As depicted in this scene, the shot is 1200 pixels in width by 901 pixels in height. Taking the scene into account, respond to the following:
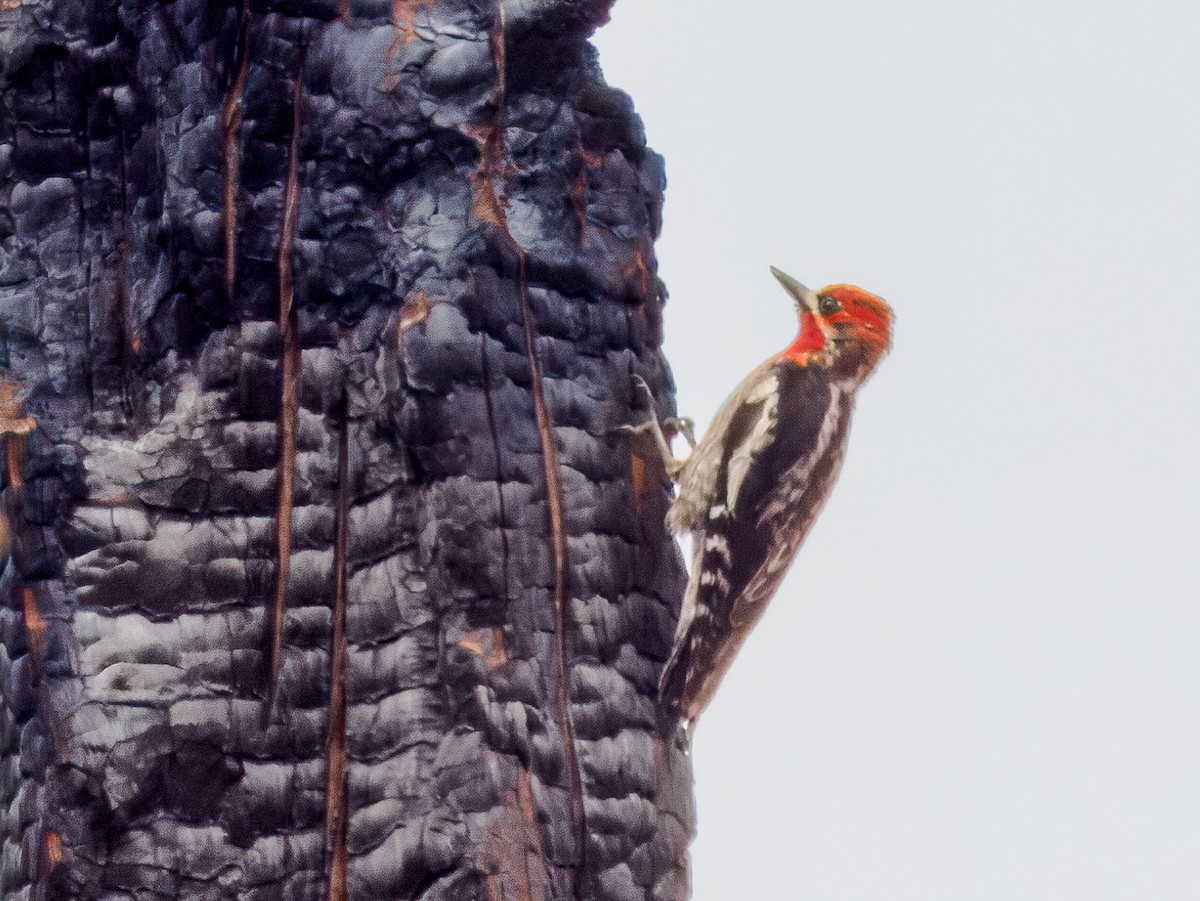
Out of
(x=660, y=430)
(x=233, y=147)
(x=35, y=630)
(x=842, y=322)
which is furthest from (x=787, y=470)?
(x=35, y=630)

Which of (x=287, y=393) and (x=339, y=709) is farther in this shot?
(x=287, y=393)

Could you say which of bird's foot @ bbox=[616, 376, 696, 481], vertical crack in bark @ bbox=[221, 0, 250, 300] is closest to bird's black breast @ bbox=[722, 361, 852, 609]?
bird's foot @ bbox=[616, 376, 696, 481]

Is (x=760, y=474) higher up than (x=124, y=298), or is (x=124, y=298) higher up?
(x=124, y=298)

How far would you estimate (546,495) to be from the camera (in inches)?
78.5

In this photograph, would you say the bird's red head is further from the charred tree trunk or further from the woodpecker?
the charred tree trunk

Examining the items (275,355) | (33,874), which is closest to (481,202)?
(275,355)

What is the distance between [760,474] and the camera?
2.85m

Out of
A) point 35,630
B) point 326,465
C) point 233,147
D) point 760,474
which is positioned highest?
point 233,147

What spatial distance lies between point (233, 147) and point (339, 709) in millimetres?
786

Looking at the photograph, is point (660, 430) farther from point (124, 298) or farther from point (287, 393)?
point (124, 298)

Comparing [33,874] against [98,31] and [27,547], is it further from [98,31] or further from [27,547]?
[98,31]

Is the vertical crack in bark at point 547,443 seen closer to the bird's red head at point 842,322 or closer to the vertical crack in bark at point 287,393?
the vertical crack in bark at point 287,393

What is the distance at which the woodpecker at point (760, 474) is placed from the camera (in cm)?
221

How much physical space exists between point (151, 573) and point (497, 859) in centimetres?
59
